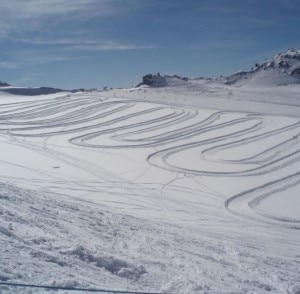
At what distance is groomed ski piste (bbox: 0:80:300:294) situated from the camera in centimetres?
548

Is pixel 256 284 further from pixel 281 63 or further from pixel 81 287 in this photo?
pixel 281 63

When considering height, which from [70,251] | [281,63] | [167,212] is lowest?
[167,212]

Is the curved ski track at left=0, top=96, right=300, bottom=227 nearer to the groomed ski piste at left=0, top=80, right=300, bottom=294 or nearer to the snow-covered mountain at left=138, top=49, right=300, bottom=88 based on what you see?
the groomed ski piste at left=0, top=80, right=300, bottom=294

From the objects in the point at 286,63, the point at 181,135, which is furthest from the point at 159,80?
the point at 181,135

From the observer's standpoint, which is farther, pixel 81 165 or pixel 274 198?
pixel 81 165

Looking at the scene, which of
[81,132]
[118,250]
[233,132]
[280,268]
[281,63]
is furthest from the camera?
[281,63]

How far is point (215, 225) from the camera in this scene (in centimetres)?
1006

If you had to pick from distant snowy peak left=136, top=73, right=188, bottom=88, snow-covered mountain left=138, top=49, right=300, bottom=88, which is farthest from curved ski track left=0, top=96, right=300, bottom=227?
snow-covered mountain left=138, top=49, right=300, bottom=88

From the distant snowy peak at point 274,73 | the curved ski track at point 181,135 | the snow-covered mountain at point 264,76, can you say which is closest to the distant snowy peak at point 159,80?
the snow-covered mountain at point 264,76

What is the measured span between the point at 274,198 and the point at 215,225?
3191mm

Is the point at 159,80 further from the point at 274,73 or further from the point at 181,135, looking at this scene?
the point at 181,135

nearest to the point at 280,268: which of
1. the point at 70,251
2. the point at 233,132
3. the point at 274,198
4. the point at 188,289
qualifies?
the point at 188,289

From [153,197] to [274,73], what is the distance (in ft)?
128

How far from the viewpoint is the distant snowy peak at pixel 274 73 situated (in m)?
46.4
